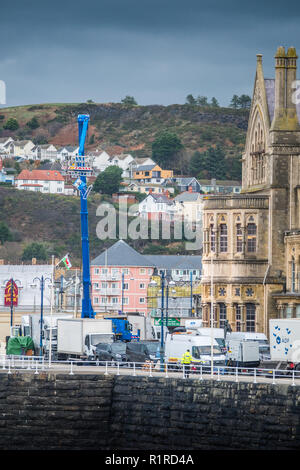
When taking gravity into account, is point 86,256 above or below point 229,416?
above

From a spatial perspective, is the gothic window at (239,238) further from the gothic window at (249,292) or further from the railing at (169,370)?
the railing at (169,370)

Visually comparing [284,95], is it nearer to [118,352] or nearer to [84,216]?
[84,216]

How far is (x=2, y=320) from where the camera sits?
10781 cm

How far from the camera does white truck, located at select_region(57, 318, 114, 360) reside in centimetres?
7112

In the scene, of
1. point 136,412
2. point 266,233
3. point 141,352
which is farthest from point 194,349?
point 266,233

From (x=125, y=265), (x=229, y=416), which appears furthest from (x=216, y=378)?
(x=125, y=265)

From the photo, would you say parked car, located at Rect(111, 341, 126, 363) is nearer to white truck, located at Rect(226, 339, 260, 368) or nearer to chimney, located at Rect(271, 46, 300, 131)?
white truck, located at Rect(226, 339, 260, 368)

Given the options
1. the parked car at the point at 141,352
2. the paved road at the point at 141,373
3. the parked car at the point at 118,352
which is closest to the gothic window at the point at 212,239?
the parked car at the point at 141,352

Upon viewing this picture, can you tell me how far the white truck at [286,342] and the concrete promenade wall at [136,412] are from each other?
26.6ft

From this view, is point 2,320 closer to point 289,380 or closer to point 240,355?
point 240,355

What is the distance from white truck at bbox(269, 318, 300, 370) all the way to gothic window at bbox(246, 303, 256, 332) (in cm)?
2160

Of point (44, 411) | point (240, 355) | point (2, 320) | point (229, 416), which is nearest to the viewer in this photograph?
point (229, 416)

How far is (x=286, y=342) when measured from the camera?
61.6 meters

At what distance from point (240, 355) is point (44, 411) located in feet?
41.0
